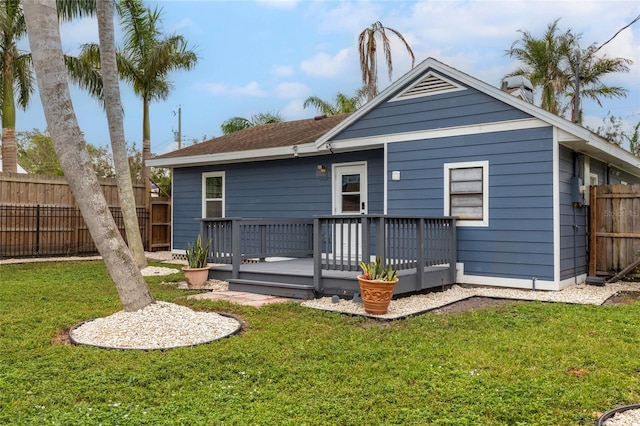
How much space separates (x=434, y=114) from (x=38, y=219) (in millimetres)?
9935

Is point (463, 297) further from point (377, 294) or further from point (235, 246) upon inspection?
point (235, 246)

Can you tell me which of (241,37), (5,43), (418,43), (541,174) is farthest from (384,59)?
(5,43)

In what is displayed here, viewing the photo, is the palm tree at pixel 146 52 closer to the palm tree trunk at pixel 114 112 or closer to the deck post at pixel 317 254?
the palm tree trunk at pixel 114 112

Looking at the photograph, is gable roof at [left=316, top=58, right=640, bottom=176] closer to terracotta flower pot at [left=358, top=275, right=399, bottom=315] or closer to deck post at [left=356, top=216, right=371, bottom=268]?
deck post at [left=356, top=216, right=371, bottom=268]

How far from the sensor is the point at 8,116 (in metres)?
13.5

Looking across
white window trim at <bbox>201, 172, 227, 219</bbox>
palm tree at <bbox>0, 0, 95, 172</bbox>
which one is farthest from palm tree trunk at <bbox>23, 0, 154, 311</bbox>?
palm tree at <bbox>0, 0, 95, 172</bbox>

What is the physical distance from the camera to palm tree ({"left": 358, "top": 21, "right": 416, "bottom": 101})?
49.9ft

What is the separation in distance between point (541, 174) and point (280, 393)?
5395mm

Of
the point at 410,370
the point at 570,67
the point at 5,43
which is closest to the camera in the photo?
the point at 410,370

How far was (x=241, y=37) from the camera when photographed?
55.2ft

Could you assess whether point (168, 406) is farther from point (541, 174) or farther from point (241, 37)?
point (241, 37)

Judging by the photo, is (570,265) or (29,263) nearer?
(570,265)

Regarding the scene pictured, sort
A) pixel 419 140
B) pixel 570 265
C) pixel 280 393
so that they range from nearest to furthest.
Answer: pixel 280 393 → pixel 570 265 → pixel 419 140

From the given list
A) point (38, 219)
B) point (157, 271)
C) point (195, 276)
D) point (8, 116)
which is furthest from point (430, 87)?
point (8, 116)
